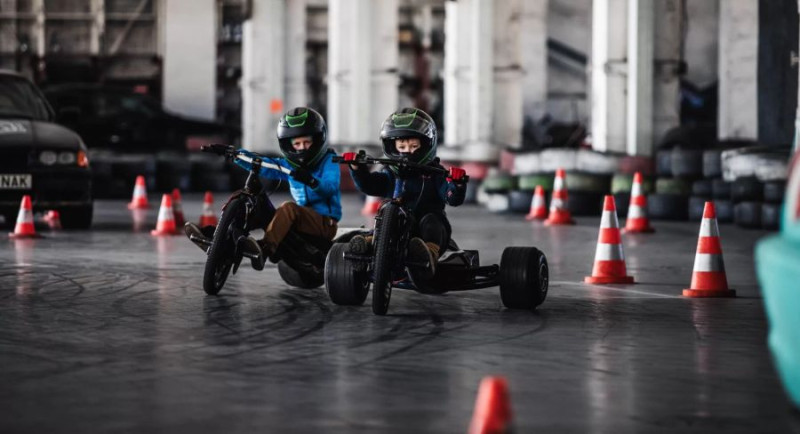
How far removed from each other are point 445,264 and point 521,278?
1.60 ft

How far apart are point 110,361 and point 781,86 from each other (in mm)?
16504

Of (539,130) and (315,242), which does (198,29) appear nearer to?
(539,130)

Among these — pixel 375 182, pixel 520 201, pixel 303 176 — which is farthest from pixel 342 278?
pixel 520 201

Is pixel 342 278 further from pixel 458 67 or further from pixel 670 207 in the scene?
pixel 458 67

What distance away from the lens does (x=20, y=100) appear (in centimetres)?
1902

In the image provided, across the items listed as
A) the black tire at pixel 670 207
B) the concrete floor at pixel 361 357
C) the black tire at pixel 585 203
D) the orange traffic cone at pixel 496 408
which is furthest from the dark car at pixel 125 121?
the orange traffic cone at pixel 496 408

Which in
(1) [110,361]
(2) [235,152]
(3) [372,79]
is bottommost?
(1) [110,361]

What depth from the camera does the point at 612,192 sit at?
77.2ft

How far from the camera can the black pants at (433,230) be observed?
10383 mm

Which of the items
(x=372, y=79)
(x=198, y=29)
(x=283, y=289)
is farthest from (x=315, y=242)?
(x=198, y=29)

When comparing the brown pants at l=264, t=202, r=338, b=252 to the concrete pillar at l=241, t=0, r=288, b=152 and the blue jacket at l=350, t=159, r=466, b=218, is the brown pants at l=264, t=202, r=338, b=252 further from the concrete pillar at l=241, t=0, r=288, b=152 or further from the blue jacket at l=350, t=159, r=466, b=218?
the concrete pillar at l=241, t=0, r=288, b=152

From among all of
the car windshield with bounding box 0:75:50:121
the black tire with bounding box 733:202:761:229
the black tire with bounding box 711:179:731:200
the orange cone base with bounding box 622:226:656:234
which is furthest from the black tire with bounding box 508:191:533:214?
the car windshield with bounding box 0:75:50:121

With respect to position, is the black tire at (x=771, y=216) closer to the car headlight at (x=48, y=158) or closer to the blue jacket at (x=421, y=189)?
the car headlight at (x=48, y=158)

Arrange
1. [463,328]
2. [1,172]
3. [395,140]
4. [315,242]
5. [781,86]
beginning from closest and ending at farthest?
[463,328] → [395,140] → [315,242] → [1,172] → [781,86]
